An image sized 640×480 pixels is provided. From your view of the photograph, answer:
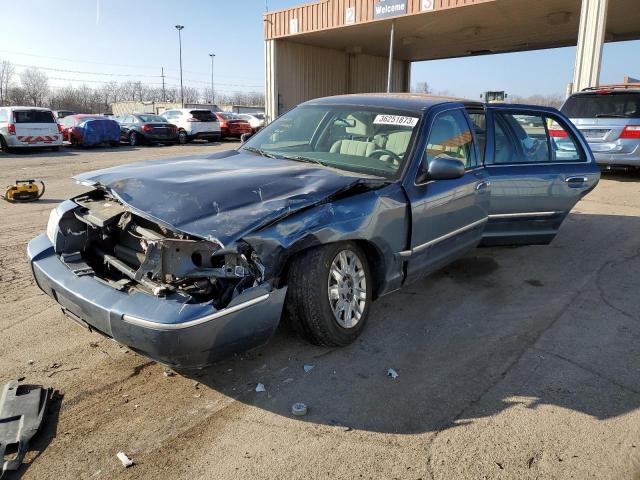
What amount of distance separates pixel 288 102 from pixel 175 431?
63.1ft

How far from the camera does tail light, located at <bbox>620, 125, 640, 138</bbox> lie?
990 centimetres

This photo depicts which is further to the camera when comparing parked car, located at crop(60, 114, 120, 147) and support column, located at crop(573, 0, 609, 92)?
parked car, located at crop(60, 114, 120, 147)

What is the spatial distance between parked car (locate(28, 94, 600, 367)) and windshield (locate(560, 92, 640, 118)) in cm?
650

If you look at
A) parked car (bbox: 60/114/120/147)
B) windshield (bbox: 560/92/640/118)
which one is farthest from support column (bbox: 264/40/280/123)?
windshield (bbox: 560/92/640/118)

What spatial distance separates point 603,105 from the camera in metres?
10.3

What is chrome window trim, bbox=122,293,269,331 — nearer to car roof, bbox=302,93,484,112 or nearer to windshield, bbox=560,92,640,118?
car roof, bbox=302,93,484,112

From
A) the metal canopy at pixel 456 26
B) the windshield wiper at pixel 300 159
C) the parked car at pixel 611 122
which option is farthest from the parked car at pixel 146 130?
the windshield wiper at pixel 300 159

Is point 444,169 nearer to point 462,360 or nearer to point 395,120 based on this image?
point 395,120

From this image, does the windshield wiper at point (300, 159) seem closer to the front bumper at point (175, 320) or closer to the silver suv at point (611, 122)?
the front bumper at point (175, 320)

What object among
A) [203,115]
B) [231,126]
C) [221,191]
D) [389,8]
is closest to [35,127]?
[203,115]

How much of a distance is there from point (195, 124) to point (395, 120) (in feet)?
67.0

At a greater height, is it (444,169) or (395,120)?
(395,120)

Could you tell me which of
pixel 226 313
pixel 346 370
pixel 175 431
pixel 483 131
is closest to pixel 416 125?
pixel 483 131

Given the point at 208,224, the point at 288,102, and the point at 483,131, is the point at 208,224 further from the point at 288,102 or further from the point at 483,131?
the point at 288,102
